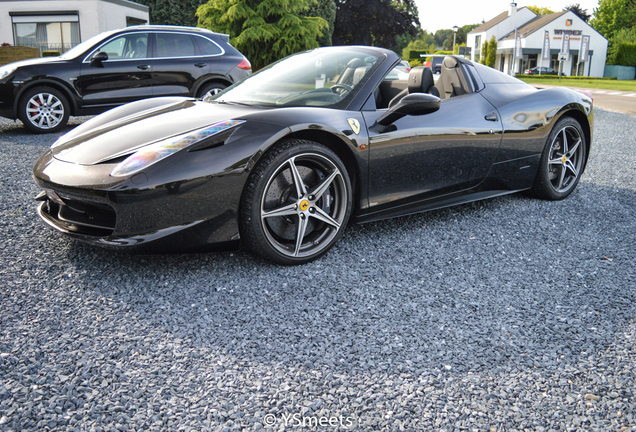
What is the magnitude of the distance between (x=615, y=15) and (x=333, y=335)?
8367cm

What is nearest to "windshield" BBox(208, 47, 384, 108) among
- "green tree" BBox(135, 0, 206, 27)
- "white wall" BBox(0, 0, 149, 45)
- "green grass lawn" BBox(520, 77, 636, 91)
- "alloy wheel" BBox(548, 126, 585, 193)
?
"alloy wheel" BBox(548, 126, 585, 193)

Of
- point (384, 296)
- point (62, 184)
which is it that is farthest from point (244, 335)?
point (62, 184)

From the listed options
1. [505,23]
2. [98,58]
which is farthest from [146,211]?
[505,23]

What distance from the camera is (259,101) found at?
11.5 feet

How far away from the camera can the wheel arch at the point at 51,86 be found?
759 cm

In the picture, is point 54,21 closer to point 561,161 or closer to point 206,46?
point 206,46

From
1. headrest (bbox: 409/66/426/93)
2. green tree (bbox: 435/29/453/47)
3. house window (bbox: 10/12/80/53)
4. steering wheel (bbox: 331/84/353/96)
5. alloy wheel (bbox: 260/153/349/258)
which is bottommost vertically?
alloy wheel (bbox: 260/153/349/258)

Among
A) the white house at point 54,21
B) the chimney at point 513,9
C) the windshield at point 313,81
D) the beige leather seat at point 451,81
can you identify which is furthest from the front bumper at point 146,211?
the chimney at point 513,9

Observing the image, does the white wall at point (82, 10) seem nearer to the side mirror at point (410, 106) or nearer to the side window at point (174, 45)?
the side window at point (174, 45)

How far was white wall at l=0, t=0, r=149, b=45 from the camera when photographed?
2456 centimetres

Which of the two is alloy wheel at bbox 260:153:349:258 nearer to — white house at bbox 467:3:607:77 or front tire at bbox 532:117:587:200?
front tire at bbox 532:117:587:200

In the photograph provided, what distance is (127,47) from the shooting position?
27.6ft

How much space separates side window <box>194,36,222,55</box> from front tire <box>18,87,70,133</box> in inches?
90.6

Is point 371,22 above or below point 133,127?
above
